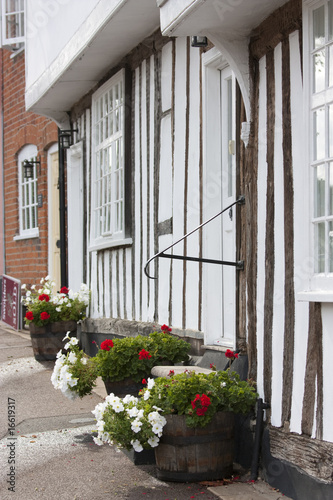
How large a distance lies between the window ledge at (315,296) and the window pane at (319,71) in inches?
42.9

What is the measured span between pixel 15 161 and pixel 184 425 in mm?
8919

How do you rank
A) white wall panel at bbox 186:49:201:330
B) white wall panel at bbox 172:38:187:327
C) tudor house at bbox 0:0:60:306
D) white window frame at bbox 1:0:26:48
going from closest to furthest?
white wall panel at bbox 186:49:201:330 → white wall panel at bbox 172:38:187:327 → tudor house at bbox 0:0:60:306 → white window frame at bbox 1:0:26:48

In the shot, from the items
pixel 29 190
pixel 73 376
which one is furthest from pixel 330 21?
pixel 29 190

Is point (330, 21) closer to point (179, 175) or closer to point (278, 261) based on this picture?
point (278, 261)

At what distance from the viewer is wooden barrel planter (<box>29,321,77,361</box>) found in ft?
27.1

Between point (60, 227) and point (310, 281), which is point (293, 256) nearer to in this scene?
point (310, 281)

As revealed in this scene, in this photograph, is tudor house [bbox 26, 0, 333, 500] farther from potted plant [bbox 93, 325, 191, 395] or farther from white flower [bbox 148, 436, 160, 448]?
white flower [bbox 148, 436, 160, 448]

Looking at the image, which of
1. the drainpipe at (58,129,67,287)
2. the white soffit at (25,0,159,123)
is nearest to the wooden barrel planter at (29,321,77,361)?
the drainpipe at (58,129,67,287)

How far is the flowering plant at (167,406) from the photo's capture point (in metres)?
4.20

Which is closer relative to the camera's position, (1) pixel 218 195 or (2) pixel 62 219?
(1) pixel 218 195

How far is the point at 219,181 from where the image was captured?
18.1 ft

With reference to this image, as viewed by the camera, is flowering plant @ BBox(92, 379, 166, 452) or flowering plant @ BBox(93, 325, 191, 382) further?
flowering plant @ BBox(93, 325, 191, 382)

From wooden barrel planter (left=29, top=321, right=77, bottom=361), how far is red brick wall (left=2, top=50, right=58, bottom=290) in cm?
266

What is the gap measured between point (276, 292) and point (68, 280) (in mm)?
5835
